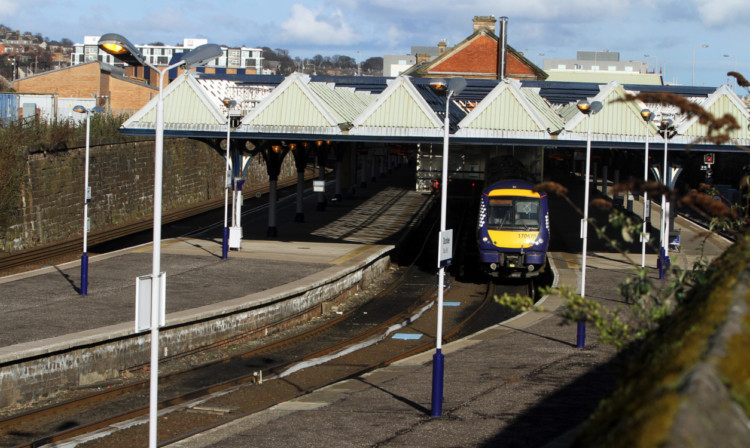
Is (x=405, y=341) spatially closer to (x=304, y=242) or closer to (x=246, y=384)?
(x=246, y=384)

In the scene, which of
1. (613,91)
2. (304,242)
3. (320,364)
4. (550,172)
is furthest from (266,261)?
(550,172)

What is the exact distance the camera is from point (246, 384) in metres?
15.7

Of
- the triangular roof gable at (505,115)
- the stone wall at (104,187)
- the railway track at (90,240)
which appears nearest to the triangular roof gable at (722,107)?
the triangular roof gable at (505,115)

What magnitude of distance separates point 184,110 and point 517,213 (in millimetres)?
11660

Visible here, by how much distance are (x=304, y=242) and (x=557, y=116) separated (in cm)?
1080

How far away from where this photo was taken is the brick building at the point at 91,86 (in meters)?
57.0

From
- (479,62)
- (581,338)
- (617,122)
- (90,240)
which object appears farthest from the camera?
(479,62)

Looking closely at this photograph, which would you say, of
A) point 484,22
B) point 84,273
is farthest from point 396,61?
point 84,273

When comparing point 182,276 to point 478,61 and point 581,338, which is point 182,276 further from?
point 478,61

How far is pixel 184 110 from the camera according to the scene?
27.9m

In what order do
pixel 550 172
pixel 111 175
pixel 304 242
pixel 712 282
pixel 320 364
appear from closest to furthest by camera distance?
pixel 712 282 < pixel 320 364 < pixel 304 242 < pixel 111 175 < pixel 550 172

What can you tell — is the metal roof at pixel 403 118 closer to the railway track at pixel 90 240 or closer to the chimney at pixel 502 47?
the railway track at pixel 90 240

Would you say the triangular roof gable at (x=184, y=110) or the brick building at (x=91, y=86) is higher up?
the brick building at (x=91, y=86)

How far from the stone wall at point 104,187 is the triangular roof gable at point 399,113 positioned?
44.1 ft
